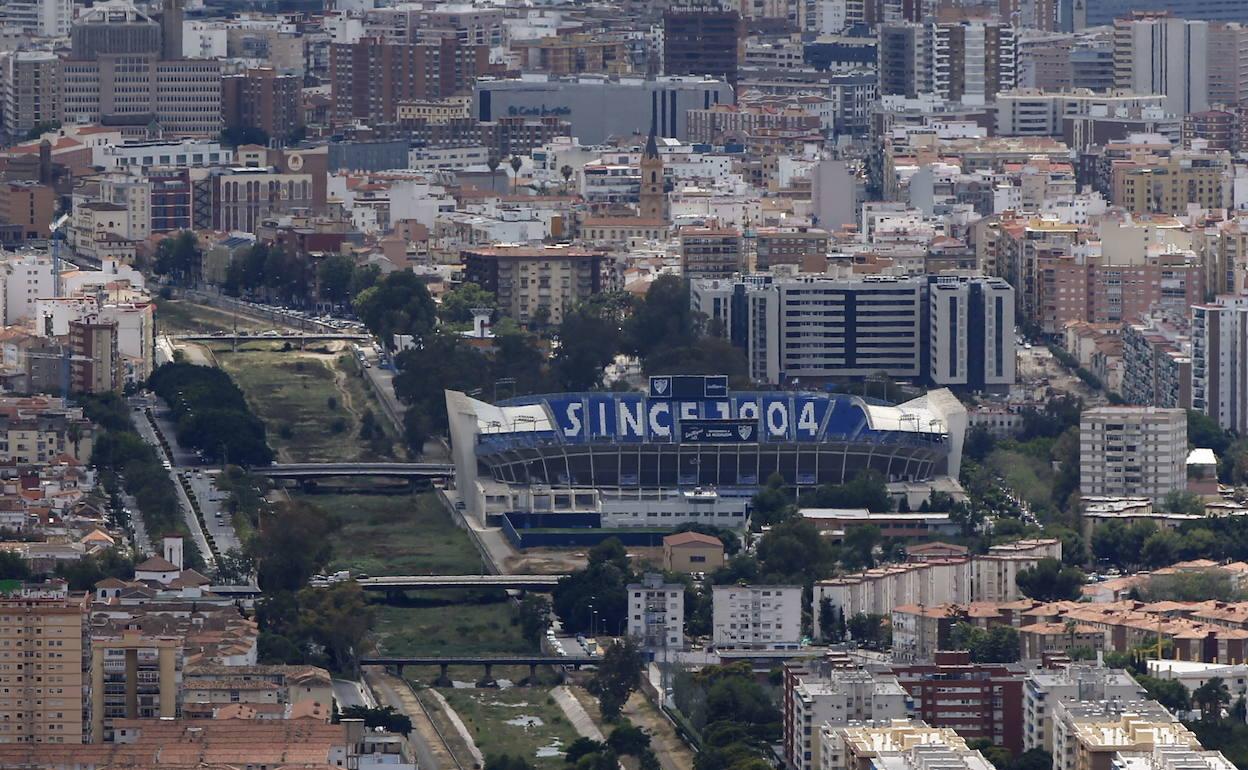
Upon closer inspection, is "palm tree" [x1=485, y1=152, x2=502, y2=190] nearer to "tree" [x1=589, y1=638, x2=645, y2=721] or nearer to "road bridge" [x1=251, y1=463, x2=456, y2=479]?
"road bridge" [x1=251, y1=463, x2=456, y2=479]

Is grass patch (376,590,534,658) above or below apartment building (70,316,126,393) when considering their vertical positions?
below

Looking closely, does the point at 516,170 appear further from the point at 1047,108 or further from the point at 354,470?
the point at 354,470

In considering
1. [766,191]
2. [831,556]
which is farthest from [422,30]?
[831,556]

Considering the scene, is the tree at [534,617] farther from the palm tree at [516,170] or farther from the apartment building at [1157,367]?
the palm tree at [516,170]

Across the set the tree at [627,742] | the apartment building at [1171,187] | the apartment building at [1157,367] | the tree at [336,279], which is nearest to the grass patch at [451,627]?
the tree at [627,742]

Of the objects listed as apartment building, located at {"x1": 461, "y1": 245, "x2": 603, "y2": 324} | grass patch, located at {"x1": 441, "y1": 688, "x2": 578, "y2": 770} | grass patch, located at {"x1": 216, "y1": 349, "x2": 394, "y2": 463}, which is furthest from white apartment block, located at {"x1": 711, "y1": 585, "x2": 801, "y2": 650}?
apartment building, located at {"x1": 461, "y1": 245, "x2": 603, "y2": 324}

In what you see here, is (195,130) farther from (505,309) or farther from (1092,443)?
(1092,443)

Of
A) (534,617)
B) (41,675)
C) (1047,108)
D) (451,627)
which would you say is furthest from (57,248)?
(41,675)
